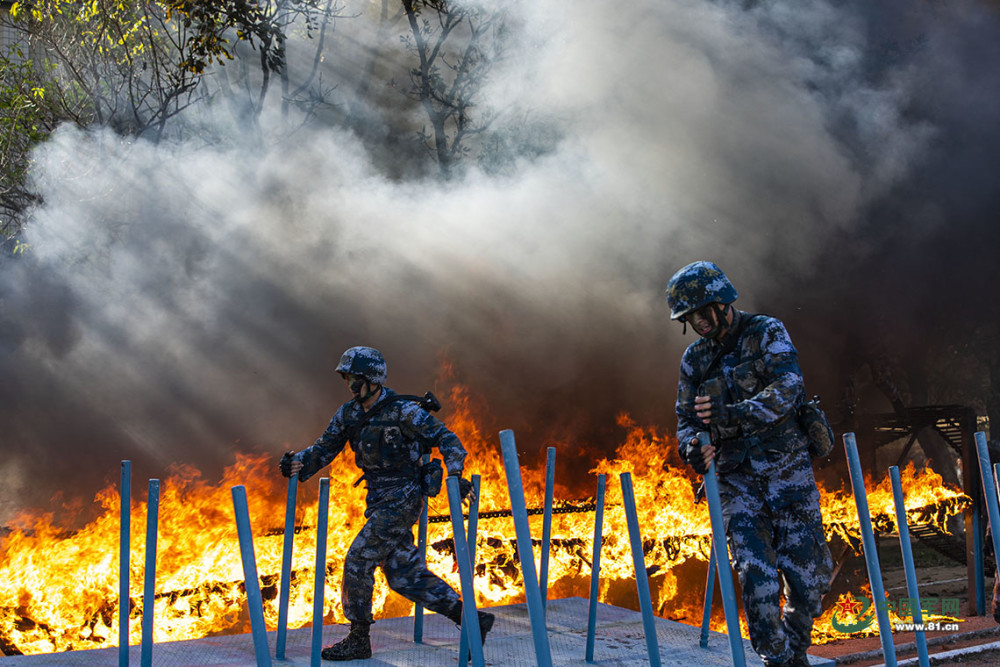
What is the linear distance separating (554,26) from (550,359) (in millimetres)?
4706

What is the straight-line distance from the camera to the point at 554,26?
11383 millimetres

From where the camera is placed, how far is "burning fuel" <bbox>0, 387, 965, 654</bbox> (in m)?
6.79

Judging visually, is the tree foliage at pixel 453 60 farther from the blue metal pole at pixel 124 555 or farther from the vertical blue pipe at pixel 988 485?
the blue metal pole at pixel 124 555

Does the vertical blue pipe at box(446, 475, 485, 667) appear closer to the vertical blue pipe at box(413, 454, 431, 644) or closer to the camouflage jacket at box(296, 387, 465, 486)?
the camouflage jacket at box(296, 387, 465, 486)

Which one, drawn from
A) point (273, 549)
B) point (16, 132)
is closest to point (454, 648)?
point (273, 549)

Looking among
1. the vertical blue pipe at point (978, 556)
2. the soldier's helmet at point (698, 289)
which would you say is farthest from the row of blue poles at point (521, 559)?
the vertical blue pipe at point (978, 556)

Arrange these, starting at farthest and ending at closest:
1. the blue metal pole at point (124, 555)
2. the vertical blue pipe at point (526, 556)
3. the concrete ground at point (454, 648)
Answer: the concrete ground at point (454, 648)
the blue metal pole at point (124, 555)
the vertical blue pipe at point (526, 556)

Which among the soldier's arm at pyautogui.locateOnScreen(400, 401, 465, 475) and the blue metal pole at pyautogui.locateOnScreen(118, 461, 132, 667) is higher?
the soldier's arm at pyautogui.locateOnScreen(400, 401, 465, 475)

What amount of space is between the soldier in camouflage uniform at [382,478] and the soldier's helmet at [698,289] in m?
1.50

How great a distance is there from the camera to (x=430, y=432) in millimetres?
4762

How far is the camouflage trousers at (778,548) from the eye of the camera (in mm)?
3582

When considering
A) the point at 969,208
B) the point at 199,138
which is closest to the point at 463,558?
the point at 199,138

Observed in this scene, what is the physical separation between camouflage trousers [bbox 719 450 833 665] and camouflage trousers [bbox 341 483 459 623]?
174 cm

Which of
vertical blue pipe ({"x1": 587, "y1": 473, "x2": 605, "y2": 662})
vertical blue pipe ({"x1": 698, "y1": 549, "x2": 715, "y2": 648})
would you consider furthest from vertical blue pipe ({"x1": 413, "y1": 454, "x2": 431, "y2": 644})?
vertical blue pipe ({"x1": 698, "y1": 549, "x2": 715, "y2": 648})
